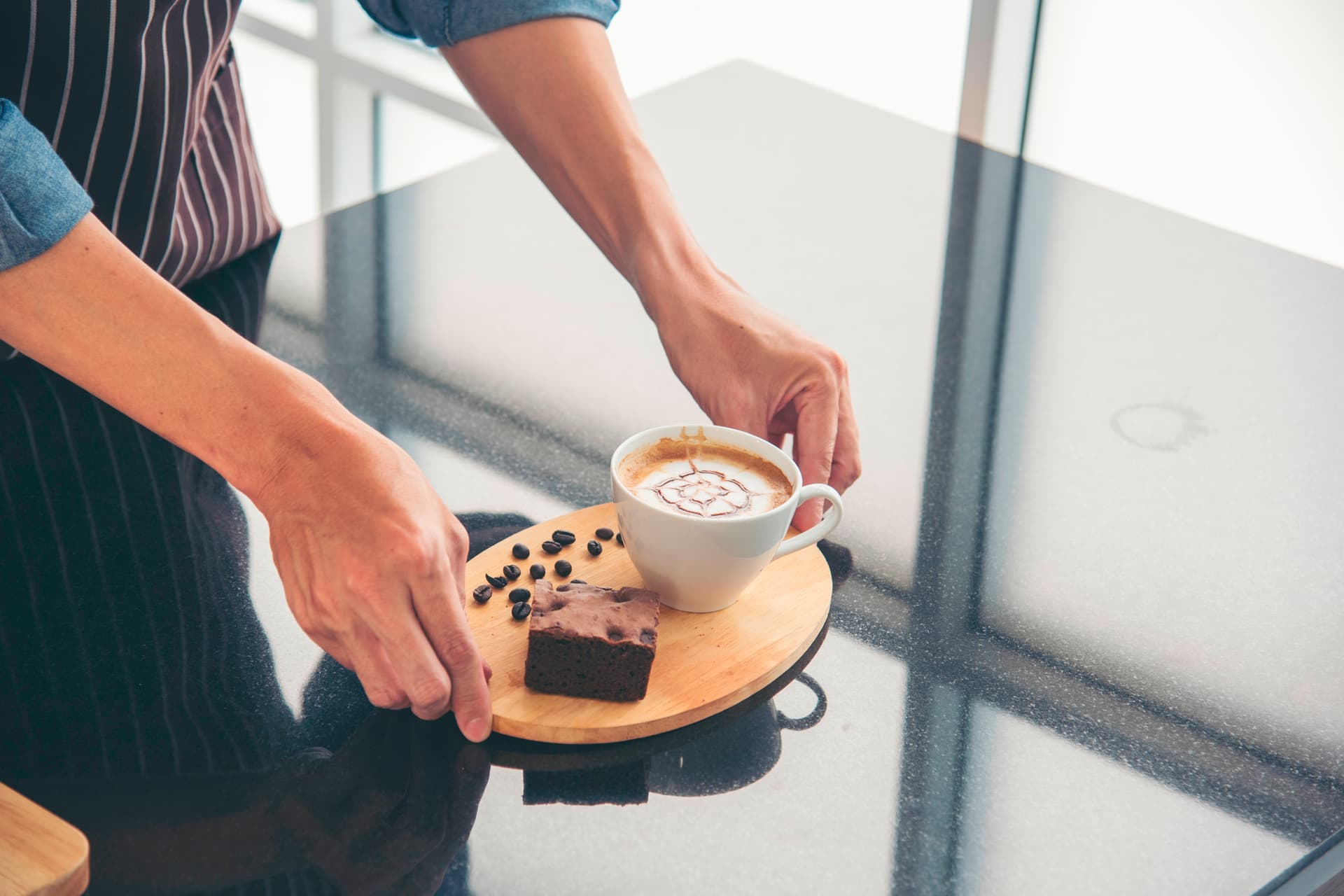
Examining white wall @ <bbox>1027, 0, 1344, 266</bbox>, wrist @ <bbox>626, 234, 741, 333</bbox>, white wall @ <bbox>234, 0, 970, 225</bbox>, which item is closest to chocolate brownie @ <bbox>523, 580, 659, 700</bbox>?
wrist @ <bbox>626, 234, 741, 333</bbox>

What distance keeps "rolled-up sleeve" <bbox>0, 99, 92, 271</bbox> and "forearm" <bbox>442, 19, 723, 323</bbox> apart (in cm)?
54

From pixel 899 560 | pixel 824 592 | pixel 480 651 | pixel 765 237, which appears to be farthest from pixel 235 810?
pixel 765 237

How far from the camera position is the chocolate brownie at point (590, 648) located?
95 centimetres

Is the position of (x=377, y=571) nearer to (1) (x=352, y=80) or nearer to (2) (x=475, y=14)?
(2) (x=475, y=14)

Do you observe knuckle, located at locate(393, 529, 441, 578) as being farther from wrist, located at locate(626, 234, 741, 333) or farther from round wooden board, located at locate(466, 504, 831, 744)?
wrist, located at locate(626, 234, 741, 333)

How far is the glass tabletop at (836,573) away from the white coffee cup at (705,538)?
3.5 inches

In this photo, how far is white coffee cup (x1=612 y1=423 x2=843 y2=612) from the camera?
0.99 meters

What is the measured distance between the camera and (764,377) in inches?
49.0

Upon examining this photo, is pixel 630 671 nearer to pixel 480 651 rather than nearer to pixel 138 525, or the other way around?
pixel 480 651

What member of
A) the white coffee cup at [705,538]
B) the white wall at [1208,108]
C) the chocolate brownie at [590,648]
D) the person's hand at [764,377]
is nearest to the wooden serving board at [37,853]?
the chocolate brownie at [590,648]

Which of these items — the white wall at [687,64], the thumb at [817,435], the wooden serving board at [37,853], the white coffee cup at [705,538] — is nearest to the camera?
the wooden serving board at [37,853]

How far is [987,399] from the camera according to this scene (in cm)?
144

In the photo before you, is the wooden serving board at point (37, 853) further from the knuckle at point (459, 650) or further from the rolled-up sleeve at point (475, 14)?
the rolled-up sleeve at point (475, 14)

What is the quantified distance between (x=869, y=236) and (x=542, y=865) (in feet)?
3.59
